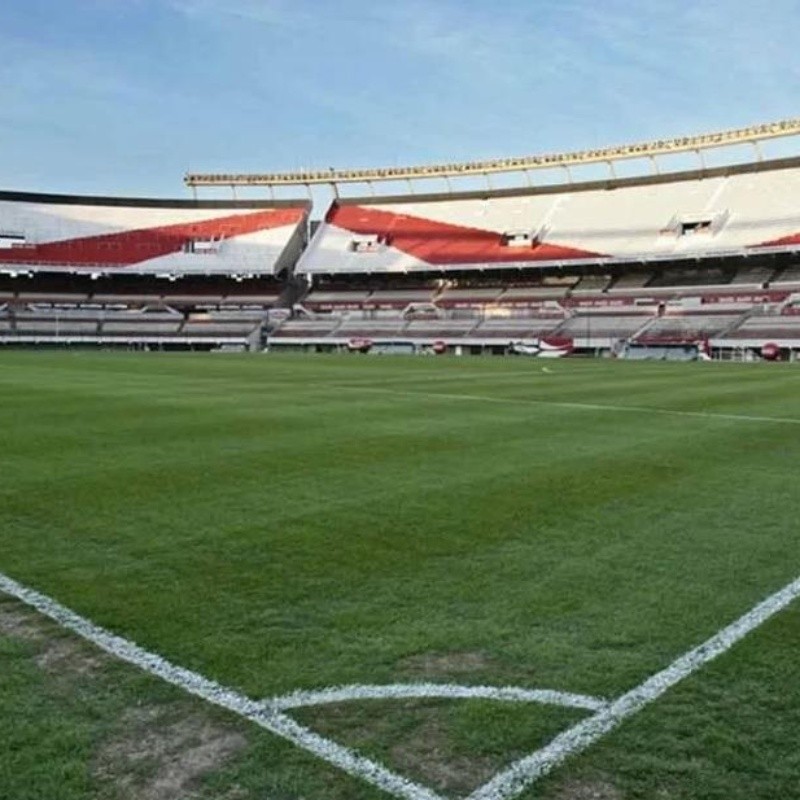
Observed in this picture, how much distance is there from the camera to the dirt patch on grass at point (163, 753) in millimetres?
2996

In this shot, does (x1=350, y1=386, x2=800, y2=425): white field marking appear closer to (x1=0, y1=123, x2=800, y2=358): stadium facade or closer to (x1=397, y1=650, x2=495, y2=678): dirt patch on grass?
(x1=397, y1=650, x2=495, y2=678): dirt patch on grass

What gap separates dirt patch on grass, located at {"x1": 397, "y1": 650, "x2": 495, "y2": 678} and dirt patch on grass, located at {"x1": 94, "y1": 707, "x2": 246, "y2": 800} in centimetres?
98

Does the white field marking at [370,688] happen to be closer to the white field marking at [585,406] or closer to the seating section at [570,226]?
the white field marking at [585,406]

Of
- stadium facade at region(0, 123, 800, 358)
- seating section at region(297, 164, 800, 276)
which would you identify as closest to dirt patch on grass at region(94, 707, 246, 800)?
stadium facade at region(0, 123, 800, 358)

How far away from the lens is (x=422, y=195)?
84625 millimetres

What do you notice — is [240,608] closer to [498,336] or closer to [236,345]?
[498,336]

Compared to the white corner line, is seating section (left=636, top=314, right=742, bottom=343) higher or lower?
higher

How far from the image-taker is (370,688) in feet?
12.4

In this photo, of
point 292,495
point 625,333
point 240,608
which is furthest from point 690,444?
point 625,333

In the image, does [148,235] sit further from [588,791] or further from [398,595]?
[588,791]

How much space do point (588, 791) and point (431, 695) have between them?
3.03ft

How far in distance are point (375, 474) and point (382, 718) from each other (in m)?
5.47

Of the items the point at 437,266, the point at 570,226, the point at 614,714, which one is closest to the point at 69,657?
the point at 614,714

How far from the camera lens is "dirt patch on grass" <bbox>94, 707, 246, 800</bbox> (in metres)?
3.00
